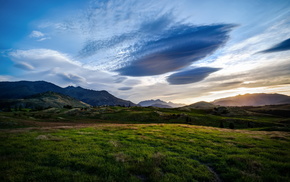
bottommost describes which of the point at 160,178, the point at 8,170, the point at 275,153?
the point at 275,153

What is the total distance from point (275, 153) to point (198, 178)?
423 inches

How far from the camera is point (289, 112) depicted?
138 m

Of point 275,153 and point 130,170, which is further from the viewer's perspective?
point 275,153

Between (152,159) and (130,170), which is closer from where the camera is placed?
(130,170)

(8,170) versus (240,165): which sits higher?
(8,170)

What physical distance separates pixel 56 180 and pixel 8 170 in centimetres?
366

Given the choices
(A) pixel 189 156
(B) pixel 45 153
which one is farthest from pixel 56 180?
(A) pixel 189 156

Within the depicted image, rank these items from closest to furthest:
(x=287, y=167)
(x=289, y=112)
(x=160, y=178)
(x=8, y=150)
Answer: (x=160, y=178) → (x=287, y=167) → (x=8, y=150) → (x=289, y=112)

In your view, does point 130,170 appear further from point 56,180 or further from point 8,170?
point 8,170

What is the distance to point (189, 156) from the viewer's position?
11.9 metres

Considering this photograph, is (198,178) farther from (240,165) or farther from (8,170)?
(8,170)

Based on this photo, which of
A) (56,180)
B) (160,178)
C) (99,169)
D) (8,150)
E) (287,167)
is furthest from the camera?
(8,150)

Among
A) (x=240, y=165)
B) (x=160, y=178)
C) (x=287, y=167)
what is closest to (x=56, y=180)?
(x=160, y=178)

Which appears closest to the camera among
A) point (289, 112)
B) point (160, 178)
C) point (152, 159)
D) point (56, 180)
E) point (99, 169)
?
point (56, 180)
